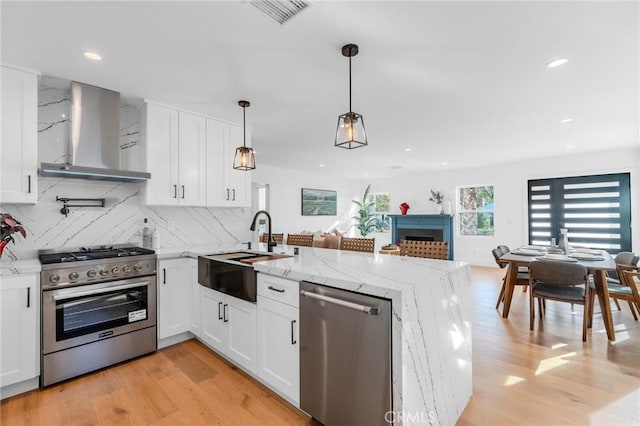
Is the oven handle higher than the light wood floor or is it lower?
higher

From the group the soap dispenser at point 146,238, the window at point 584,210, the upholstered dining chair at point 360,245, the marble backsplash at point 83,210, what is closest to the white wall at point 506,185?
the window at point 584,210

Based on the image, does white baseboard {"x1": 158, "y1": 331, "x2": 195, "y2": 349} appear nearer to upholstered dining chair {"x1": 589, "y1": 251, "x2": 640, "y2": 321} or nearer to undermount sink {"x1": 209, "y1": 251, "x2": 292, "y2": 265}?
undermount sink {"x1": 209, "y1": 251, "x2": 292, "y2": 265}

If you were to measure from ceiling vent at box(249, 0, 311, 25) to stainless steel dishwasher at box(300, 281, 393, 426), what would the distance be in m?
1.57

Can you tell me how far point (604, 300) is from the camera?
294 centimetres

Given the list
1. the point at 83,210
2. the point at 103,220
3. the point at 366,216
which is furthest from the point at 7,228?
the point at 366,216

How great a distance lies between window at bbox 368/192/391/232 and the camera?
914 cm

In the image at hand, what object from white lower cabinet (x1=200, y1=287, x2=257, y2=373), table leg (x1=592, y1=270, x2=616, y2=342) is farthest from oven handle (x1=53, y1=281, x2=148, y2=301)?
table leg (x1=592, y1=270, x2=616, y2=342)

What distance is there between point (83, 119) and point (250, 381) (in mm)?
2702

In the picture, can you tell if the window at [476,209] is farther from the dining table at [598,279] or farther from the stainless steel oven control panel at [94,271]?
the stainless steel oven control panel at [94,271]

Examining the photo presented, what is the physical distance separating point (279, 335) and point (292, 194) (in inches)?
231

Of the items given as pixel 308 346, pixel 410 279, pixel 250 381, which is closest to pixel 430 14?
pixel 410 279

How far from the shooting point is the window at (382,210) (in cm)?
914

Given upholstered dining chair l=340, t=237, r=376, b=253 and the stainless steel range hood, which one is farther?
upholstered dining chair l=340, t=237, r=376, b=253

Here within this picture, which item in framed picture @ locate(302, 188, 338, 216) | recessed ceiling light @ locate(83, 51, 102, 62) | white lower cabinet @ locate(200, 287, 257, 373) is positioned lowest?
white lower cabinet @ locate(200, 287, 257, 373)
